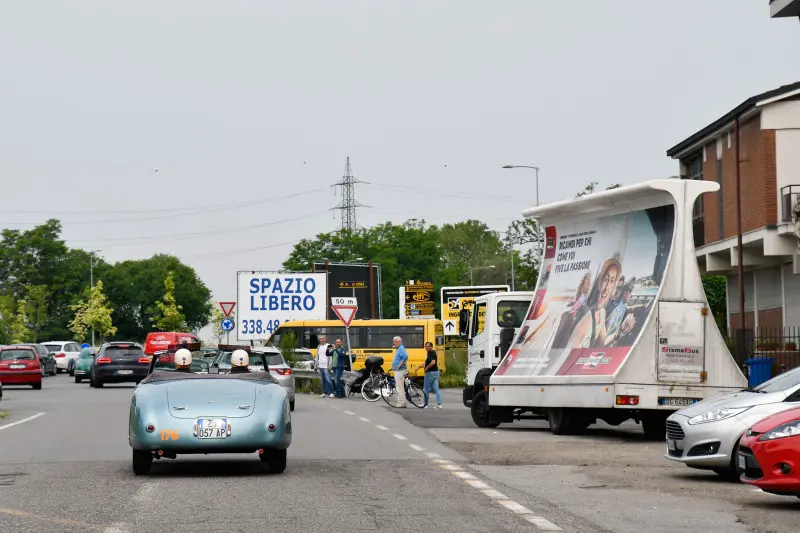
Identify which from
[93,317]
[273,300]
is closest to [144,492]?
[273,300]

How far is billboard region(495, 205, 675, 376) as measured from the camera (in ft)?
68.2

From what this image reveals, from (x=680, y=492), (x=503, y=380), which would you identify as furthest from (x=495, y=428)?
(x=680, y=492)

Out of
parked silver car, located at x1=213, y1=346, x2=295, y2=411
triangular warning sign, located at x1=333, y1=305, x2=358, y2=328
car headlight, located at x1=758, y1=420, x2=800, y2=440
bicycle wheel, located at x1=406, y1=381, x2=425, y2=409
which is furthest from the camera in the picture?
triangular warning sign, located at x1=333, y1=305, x2=358, y2=328

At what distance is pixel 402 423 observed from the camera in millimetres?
26172

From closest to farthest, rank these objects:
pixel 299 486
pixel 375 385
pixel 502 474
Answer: pixel 299 486
pixel 502 474
pixel 375 385

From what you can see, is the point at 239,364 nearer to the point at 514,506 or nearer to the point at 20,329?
the point at 514,506

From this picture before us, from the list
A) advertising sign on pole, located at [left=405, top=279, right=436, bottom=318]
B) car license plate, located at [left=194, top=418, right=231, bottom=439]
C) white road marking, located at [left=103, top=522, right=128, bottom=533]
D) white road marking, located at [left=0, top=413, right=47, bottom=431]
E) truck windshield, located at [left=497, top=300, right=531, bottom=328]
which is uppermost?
advertising sign on pole, located at [left=405, top=279, right=436, bottom=318]

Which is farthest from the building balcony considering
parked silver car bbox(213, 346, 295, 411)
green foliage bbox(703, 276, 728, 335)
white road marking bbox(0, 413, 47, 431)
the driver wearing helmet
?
green foliage bbox(703, 276, 728, 335)

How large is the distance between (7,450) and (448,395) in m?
26.6

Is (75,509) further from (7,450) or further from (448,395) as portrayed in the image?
(448,395)

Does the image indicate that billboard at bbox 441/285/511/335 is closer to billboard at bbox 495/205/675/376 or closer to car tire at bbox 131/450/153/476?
billboard at bbox 495/205/675/376

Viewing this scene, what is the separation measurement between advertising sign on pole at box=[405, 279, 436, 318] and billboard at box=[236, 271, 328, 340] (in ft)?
53.4

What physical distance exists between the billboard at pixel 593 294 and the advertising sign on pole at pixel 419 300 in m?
51.6

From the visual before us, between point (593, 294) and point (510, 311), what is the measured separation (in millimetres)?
4141
